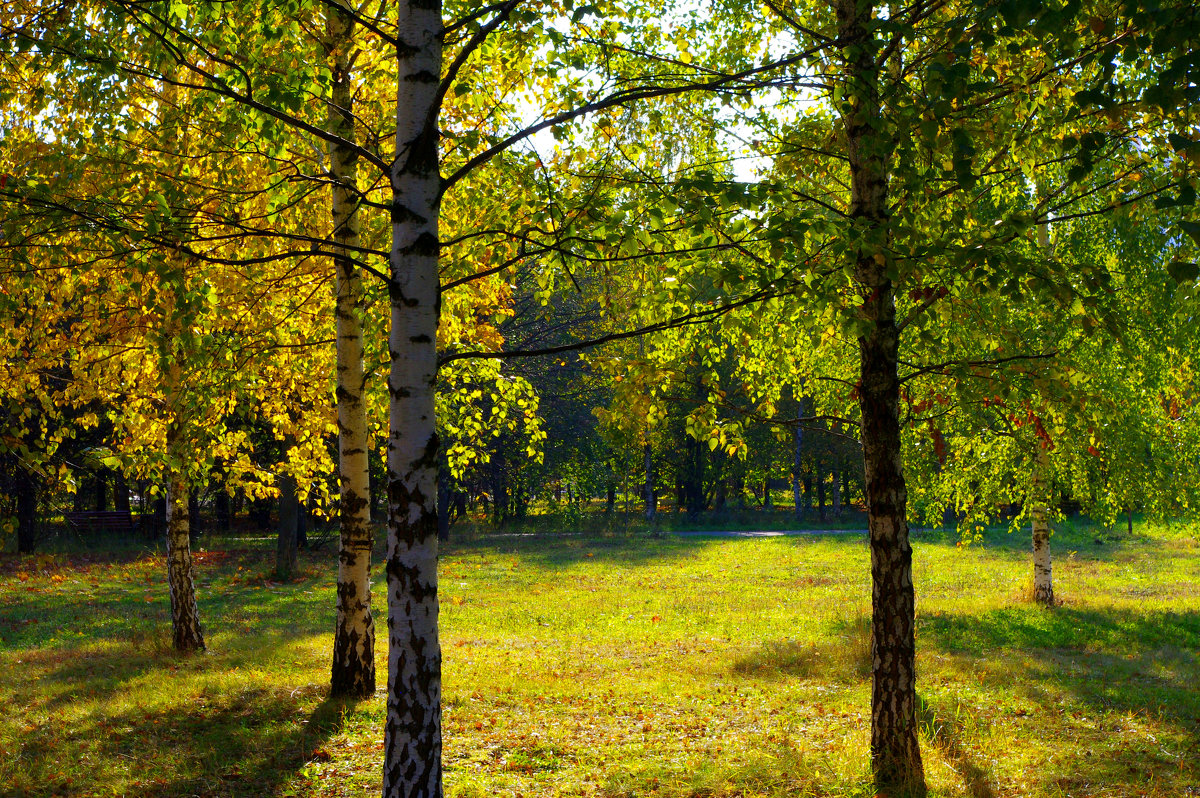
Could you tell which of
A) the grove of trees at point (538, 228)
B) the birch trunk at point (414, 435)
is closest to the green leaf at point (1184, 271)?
the grove of trees at point (538, 228)

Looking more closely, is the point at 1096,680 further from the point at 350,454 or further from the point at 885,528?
the point at 350,454

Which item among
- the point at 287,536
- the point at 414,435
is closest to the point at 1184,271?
the point at 414,435

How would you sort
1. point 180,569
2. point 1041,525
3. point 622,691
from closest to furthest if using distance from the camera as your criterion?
point 622,691 → point 180,569 → point 1041,525

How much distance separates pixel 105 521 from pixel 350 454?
82.5 ft

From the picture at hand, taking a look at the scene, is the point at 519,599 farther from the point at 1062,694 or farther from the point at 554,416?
the point at 554,416

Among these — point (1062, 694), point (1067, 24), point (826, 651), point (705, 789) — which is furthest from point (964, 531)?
point (1067, 24)

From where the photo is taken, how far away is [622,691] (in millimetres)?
9914

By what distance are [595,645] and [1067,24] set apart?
11.2m

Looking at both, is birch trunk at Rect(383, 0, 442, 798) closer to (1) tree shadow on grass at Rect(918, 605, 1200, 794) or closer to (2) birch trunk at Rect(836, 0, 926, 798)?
(2) birch trunk at Rect(836, 0, 926, 798)

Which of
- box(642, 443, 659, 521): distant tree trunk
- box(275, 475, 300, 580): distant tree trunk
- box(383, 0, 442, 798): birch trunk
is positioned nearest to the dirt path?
box(642, 443, 659, 521): distant tree trunk

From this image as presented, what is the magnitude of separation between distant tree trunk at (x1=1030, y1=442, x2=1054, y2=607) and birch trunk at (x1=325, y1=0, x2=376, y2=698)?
1058 cm

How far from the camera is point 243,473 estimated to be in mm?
11039

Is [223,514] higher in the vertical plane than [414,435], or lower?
lower

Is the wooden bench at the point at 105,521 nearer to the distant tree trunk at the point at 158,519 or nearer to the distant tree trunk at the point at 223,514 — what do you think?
the distant tree trunk at the point at 158,519
